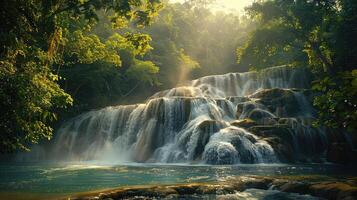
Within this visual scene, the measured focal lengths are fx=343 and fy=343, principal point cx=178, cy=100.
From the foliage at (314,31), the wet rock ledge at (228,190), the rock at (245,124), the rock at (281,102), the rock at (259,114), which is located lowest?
the wet rock ledge at (228,190)

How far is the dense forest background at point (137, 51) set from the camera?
7.79 meters

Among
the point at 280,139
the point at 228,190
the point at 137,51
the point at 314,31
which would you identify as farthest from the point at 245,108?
the point at 137,51

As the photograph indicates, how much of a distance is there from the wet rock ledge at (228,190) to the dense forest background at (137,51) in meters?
1.91

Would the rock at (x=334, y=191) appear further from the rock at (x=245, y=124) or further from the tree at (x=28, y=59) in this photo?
the rock at (x=245, y=124)

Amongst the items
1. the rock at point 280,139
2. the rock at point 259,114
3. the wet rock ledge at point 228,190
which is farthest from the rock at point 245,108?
the wet rock ledge at point 228,190

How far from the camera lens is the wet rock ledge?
821 centimetres

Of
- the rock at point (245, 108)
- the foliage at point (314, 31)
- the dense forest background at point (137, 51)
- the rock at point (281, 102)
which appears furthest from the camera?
the rock at point (281, 102)

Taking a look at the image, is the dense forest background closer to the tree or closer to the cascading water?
the tree

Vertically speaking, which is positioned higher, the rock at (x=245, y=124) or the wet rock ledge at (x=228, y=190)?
the rock at (x=245, y=124)

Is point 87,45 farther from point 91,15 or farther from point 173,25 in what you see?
point 173,25

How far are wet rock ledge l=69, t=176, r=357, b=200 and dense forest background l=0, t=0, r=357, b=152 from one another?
1908mm

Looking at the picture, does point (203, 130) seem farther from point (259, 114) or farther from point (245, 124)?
point (259, 114)

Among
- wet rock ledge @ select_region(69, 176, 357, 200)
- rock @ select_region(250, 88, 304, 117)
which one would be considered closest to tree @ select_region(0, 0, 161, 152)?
wet rock ledge @ select_region(69, 176, 357, 200)

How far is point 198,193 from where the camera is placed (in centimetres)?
914
